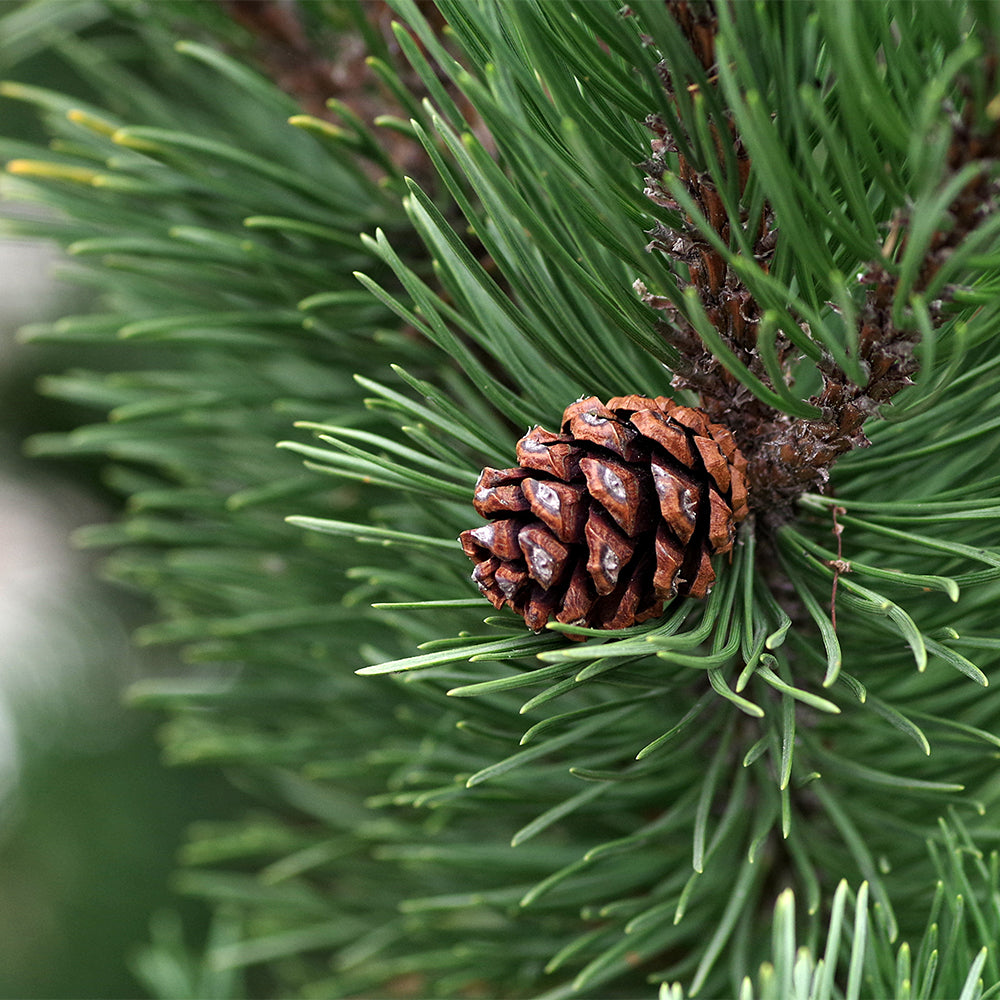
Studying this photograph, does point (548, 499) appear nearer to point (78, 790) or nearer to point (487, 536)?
point (487, 536)

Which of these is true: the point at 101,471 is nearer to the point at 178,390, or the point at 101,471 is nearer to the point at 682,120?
the point at 178,390

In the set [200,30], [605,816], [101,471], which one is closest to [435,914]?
[605,816]

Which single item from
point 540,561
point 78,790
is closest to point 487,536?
point 540,561

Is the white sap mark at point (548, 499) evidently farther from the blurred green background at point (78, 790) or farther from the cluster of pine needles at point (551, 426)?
the blurred green background at point (78, 790)

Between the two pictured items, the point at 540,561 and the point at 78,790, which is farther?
the point at 78,790

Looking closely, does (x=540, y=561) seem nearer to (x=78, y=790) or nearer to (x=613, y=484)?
(x=613, y=484)

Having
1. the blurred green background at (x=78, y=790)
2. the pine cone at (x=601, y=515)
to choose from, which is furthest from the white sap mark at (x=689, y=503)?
the blurred green background at (x=78, y=790)

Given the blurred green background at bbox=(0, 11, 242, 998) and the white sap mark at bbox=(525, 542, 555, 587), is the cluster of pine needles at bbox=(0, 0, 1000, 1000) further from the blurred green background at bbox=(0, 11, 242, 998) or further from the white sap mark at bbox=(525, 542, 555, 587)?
the blurred green background at bbox=(0, 11, 242, 998)

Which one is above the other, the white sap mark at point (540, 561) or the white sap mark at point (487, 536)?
the white sap mark at point (487, 536)

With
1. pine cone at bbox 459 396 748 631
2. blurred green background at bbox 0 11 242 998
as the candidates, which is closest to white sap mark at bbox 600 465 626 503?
pine cone at bbox 459 396 748 631
